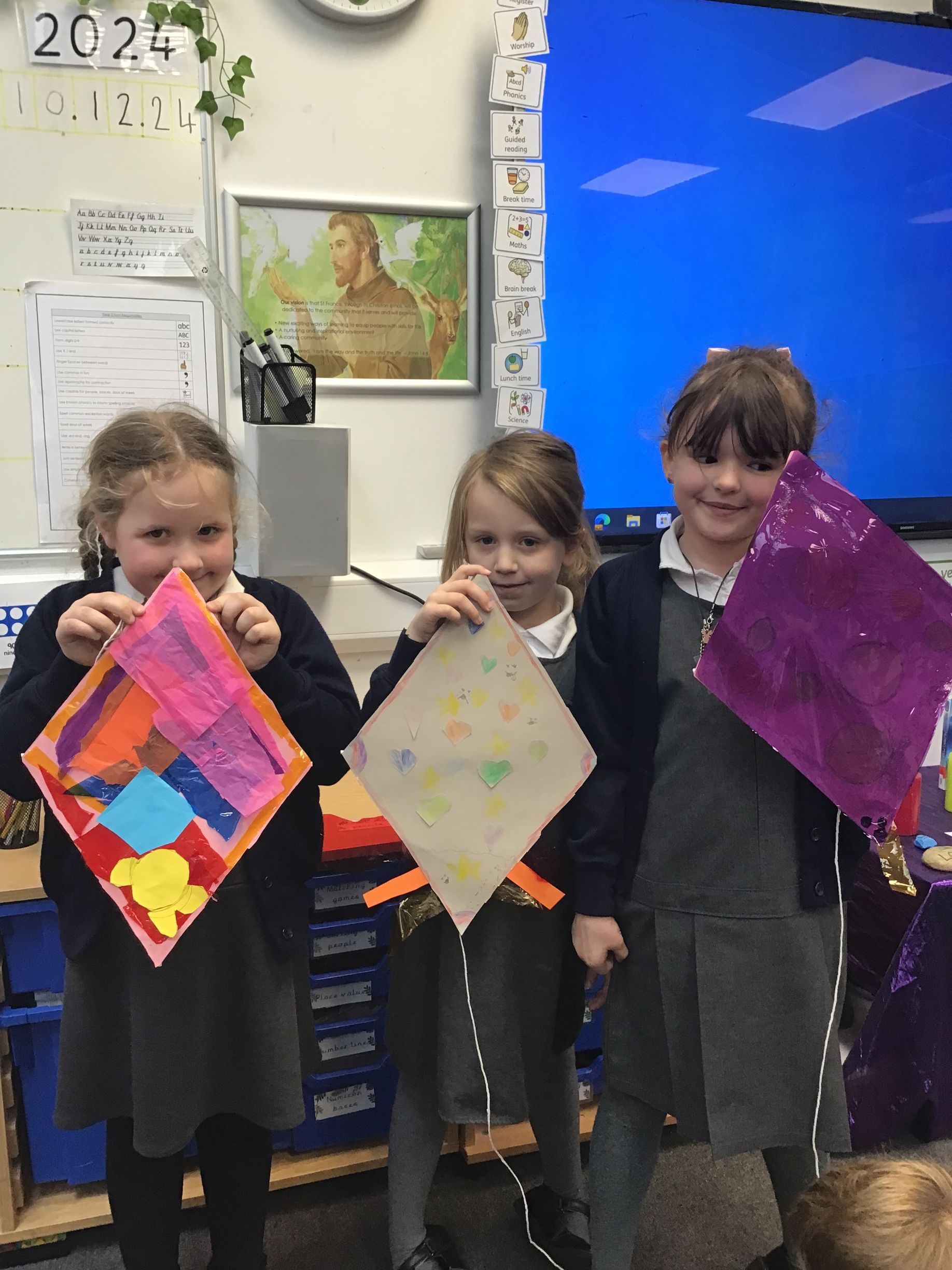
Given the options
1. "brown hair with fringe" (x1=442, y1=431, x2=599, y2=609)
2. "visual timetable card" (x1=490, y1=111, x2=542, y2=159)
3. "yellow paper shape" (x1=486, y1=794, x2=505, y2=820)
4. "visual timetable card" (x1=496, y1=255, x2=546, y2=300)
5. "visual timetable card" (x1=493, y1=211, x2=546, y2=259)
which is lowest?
"yellow paper shape" (x1=486, y1=794, x2=505, y2=820)

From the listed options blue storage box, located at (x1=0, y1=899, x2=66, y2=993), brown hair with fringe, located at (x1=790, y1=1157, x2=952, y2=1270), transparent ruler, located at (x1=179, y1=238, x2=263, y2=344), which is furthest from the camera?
transparent ruler, located at (x1=179, y1=238, x2=263, y2=344)

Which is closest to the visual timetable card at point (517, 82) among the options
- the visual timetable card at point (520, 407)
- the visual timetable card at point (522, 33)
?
the visual timetable card at point (522, 33)

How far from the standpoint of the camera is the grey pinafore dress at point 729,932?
97cm

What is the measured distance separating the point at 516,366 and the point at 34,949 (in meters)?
1.24

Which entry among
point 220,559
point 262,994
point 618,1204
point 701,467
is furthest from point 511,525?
point 618,1204

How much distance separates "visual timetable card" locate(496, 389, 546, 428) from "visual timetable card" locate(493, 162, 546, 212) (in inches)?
12.6

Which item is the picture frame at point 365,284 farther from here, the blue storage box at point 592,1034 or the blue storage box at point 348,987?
the blue storage box at point 592,1034

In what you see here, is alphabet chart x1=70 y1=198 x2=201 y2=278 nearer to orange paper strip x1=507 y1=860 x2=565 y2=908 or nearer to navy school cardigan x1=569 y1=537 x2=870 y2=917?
navy school cardigan x1=569 y1=537 x2=870 y2=917

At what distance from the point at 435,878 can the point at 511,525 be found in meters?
0.42

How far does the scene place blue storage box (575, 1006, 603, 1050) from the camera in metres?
1.50

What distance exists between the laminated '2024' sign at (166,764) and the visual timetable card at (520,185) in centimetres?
107

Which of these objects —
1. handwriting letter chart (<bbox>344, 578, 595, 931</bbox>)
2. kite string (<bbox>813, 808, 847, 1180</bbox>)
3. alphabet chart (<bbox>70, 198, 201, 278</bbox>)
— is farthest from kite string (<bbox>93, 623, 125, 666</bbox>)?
alphabet chart (<bbox>70, 198, 201, 278</bbox>)

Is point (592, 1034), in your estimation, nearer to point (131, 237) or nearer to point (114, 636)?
point (114, 636)

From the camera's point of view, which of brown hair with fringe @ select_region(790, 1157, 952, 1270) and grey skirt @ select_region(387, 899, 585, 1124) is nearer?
brown hair with fringe @ select_region(790, 1157, 952, 1270)
